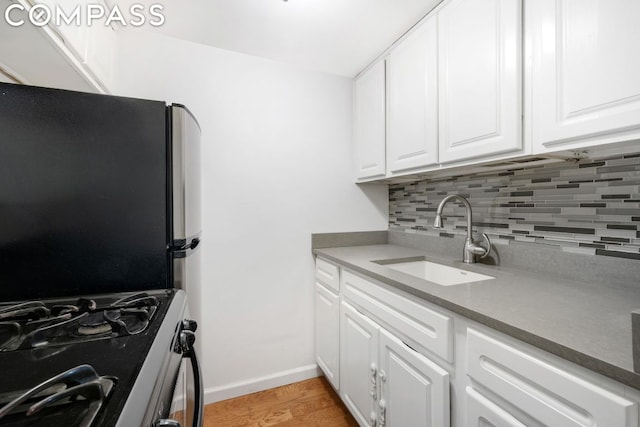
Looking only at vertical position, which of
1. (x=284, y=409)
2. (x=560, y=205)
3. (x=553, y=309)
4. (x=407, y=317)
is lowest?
(x=284, y=409)

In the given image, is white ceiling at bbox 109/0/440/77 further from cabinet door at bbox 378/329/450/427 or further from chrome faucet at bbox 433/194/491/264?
cabinet door at bbox 378/329/450/427

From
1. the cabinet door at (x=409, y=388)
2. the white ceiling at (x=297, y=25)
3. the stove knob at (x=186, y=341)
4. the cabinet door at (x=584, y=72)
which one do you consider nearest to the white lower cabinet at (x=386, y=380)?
the cabinet door at (x=409, y=388)

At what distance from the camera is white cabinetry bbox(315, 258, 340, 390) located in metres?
1.59

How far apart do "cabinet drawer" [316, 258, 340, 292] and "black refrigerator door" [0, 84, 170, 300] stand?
2.97 feet

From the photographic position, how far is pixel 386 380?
1.12 metres

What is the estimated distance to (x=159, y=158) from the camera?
1011mm

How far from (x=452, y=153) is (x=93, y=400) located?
135 centimetres

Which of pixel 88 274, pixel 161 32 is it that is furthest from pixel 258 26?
pixel 88 274

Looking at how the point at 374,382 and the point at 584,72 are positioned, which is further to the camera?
the point at 374,382

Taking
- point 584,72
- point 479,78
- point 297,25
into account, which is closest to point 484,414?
point 584,72

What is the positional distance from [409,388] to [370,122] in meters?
1.48

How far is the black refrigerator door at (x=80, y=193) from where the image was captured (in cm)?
86

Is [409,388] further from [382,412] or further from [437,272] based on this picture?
[437,272]

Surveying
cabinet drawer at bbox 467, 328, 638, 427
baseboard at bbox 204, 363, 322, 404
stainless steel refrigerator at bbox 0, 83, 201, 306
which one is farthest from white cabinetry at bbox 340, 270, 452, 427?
stainless steel refrigerator at bbox 0, 83, 201, 306
